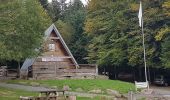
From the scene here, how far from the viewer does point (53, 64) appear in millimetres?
56156

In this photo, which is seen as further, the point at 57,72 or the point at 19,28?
the point at 57,72

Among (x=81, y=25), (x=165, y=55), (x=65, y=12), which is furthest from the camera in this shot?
(x=65, y=12)

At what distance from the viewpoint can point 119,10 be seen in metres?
67.4

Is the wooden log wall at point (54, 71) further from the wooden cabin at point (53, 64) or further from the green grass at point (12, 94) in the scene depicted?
the green grass at point (12, 94)

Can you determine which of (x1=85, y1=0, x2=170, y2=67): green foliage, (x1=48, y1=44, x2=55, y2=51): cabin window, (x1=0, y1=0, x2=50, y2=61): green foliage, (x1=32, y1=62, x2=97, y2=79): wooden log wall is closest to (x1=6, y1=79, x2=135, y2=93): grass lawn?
(x1=0, y1=0, x2=50, y2=61): green foliage

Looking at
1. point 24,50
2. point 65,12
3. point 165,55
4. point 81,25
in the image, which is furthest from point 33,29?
point 65,12

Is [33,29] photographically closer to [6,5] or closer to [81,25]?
[6,5]

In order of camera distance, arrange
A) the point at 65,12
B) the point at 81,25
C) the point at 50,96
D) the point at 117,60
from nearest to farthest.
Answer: the point at 50,96, the point at 117,60, the point at 81,25, the point at 65,12

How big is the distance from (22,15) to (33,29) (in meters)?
3.95

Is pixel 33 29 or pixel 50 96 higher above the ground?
pixel 33 29

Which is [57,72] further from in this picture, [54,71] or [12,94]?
[12,94]

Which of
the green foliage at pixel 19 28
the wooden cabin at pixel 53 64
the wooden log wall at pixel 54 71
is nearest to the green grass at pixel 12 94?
the green foliage at pixel 19 28

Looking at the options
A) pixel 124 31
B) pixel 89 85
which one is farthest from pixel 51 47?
pixel 89 85

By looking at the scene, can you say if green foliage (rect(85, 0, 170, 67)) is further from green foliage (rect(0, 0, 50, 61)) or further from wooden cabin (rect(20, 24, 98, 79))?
green foliage (rect(0, 0, 50, 61))
